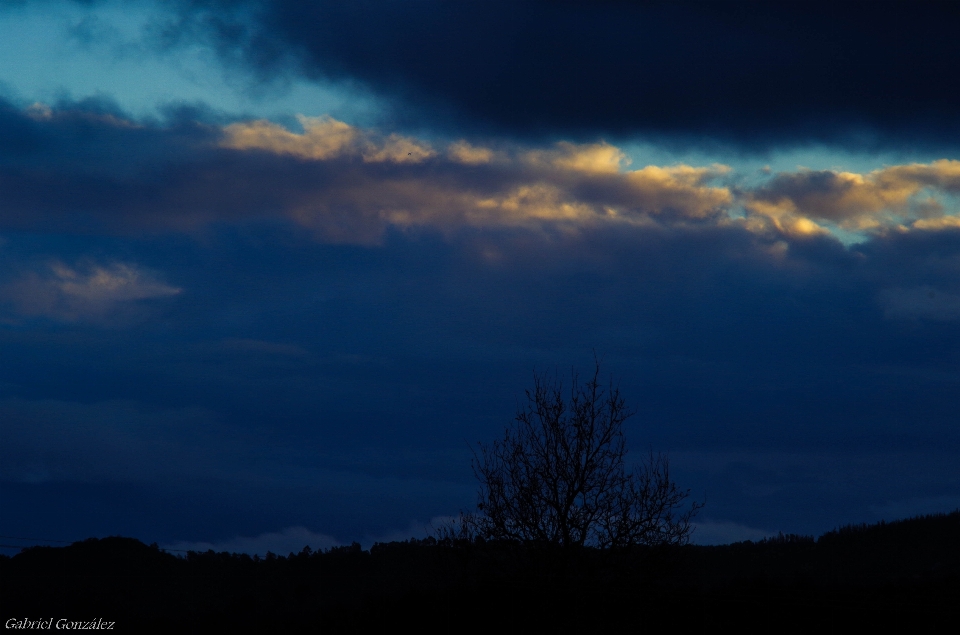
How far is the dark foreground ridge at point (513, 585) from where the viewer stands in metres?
25.3

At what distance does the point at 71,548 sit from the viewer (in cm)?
9044

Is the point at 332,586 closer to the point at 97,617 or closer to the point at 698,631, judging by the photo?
the point at 97,617

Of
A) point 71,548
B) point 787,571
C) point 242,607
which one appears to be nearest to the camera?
point 242,607

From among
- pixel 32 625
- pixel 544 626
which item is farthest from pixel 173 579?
pixel 544 626

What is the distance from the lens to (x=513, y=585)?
84.9 feet

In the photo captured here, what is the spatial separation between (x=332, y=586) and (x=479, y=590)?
42.8 meters

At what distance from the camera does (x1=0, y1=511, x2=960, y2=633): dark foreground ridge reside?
83.0 feet
